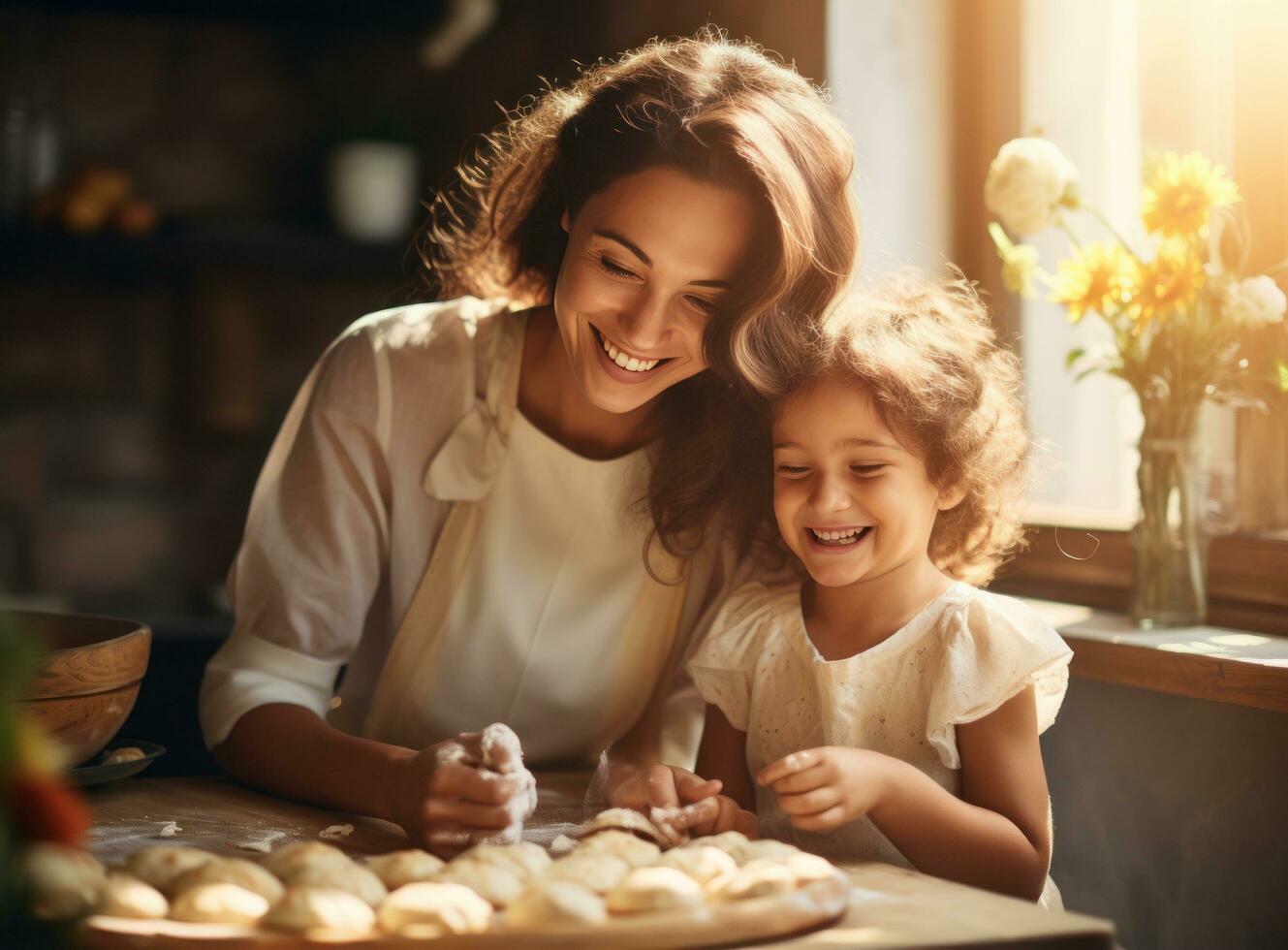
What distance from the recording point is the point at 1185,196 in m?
1.43

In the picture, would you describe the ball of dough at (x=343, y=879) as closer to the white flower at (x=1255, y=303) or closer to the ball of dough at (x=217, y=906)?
the ball of dough at (x=217, y=906)

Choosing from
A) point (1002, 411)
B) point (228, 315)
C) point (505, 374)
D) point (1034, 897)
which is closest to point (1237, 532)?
point (1002, 411)

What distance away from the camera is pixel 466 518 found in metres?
1.48

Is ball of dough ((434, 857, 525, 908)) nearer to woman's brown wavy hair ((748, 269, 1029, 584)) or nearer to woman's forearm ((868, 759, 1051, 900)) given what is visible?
woman's forearm ((868, 759, 1051, 900))

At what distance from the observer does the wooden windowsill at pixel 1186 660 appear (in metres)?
1.27

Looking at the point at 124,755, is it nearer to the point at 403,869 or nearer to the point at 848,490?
the point at 403,869

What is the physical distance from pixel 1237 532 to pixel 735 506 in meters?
0.60

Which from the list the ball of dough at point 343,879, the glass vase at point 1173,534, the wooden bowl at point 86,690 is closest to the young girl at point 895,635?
the glass vase at point 1173,534

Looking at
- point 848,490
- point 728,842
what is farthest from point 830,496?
point 728,842

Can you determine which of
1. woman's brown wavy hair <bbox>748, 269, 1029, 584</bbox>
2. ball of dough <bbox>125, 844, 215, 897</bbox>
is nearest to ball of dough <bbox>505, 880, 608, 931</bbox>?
ball of dough <bbox>125, 844, 215, 897</bbox>

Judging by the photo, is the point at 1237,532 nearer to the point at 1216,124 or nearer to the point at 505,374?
the point at 1216,124

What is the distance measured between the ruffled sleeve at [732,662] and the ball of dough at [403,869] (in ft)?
1.56

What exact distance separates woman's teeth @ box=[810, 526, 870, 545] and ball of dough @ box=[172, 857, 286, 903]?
0.59m

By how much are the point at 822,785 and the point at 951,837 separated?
0.43 ft
